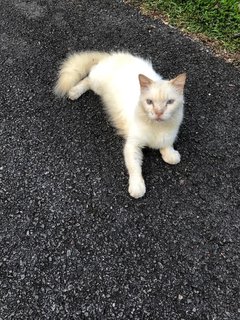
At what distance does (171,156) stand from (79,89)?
3.87 feet

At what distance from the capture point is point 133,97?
135 inches

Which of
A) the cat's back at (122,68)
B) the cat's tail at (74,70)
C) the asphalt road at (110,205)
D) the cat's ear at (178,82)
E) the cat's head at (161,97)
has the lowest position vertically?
the asphalt road at (110,205)

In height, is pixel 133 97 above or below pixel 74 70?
above

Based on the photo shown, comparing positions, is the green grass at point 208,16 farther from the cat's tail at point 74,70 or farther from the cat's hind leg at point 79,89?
the cat's hind leg at point 79,89

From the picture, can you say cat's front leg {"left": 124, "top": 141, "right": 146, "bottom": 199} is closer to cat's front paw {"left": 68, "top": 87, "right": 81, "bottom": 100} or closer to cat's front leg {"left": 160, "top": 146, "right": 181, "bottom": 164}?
cat's front leg {"left": 160, "top": 146, "right": 181, "bottom": 164}

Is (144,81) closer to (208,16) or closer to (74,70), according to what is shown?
(74,70)

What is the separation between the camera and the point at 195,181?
327cm

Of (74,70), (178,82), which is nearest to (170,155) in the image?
(178,82)

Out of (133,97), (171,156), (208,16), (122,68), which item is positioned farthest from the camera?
(208,16)

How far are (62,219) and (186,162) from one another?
1.11 meters

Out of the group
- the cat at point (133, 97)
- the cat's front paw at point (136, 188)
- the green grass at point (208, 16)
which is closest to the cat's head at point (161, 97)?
the cat at point (133, 97)

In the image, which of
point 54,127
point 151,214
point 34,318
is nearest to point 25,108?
point 54,127

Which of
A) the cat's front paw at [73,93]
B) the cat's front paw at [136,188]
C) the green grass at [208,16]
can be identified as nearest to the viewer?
the cat's front paw at [136,188]

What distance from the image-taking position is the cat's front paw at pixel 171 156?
10.8 feet
